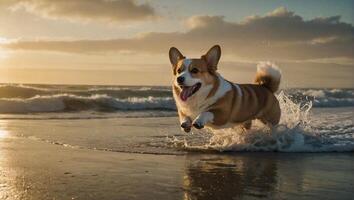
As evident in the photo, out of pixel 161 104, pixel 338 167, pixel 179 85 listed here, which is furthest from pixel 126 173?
pixel 161 104

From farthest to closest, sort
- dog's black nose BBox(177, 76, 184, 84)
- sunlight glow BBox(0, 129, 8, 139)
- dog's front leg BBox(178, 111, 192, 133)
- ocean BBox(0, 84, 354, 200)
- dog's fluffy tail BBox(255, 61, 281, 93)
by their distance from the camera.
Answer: dog's fluffy tail BBox(255, 61, 281, 93)
sunlight glow BBox(0, 129, 8, 139)
dog's front leg BBox(178, 111, 192, 133)
dog's black nose BBox(177, 76, 184, 84)
ocean BBox(0, 84, 354, 200)

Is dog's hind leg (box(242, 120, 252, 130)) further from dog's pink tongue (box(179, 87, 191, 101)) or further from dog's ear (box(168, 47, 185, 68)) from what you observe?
dog's ear (box(168, 47, 185, 68))

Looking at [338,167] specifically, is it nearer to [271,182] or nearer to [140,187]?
[271,182]

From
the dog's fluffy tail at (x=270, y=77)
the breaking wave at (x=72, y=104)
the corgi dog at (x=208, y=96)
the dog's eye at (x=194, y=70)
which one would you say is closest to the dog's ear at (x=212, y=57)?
the corgi dog at (x=208, y=96)

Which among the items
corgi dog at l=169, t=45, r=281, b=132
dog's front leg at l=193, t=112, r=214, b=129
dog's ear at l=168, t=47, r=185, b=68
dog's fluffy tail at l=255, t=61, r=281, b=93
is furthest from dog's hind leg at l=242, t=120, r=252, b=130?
dog's ear at l=168, t=47, r=185, b=68

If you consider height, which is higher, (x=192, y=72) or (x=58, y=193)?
(x=192, y=72)

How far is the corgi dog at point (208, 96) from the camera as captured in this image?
6660mm

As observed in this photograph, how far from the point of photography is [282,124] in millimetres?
8055

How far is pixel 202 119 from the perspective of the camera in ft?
21.8

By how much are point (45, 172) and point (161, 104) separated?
16.9 m

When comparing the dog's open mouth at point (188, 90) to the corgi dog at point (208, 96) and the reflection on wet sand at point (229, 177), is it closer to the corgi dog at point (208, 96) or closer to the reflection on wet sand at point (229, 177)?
the corgi dog at point (208, 96)

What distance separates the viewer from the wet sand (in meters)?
4.26

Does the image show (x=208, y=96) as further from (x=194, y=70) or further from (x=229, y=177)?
(x=229, y=177)

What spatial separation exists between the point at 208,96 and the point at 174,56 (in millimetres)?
690
